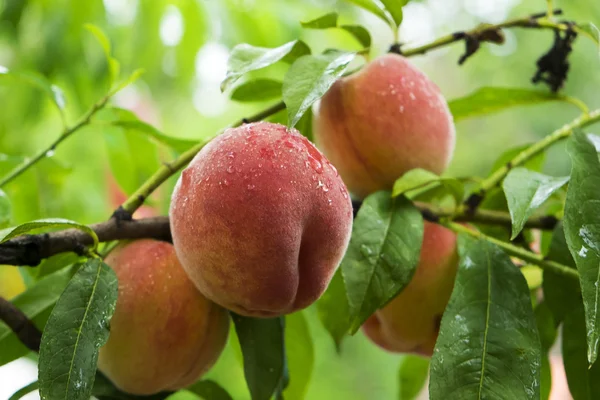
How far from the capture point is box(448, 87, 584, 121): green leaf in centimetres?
75

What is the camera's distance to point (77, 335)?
446mm

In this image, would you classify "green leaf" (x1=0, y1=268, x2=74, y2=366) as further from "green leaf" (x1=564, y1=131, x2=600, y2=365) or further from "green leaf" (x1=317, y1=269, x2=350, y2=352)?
"green leaf" (x1=564, y1=131, x2=600, y2=365)

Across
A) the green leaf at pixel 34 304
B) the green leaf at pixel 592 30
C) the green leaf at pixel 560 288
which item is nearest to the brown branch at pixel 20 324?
the green leaf at pixel 34 304

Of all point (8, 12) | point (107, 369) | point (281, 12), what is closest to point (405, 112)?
point (107, 369)

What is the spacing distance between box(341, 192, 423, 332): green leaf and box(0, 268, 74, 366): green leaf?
10.6 inches

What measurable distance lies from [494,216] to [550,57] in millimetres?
227

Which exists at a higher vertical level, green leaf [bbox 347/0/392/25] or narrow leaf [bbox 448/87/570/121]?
green leaf [bbox 347/0/392/25]

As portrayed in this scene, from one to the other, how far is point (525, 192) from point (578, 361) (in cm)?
18

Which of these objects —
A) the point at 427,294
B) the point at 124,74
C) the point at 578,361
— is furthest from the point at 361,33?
the point at 124,74

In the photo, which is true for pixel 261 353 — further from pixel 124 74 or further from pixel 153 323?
pixel 124 74

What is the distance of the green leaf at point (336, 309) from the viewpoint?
67cm

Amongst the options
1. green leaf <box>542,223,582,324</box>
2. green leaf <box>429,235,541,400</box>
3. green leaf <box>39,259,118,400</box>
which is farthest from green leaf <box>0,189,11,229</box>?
green leaf <box>542,223,582,324</box>

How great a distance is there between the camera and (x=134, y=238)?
58 centimetres

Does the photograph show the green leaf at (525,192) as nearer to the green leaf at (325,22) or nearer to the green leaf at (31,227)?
the green leaf at (325,22)
